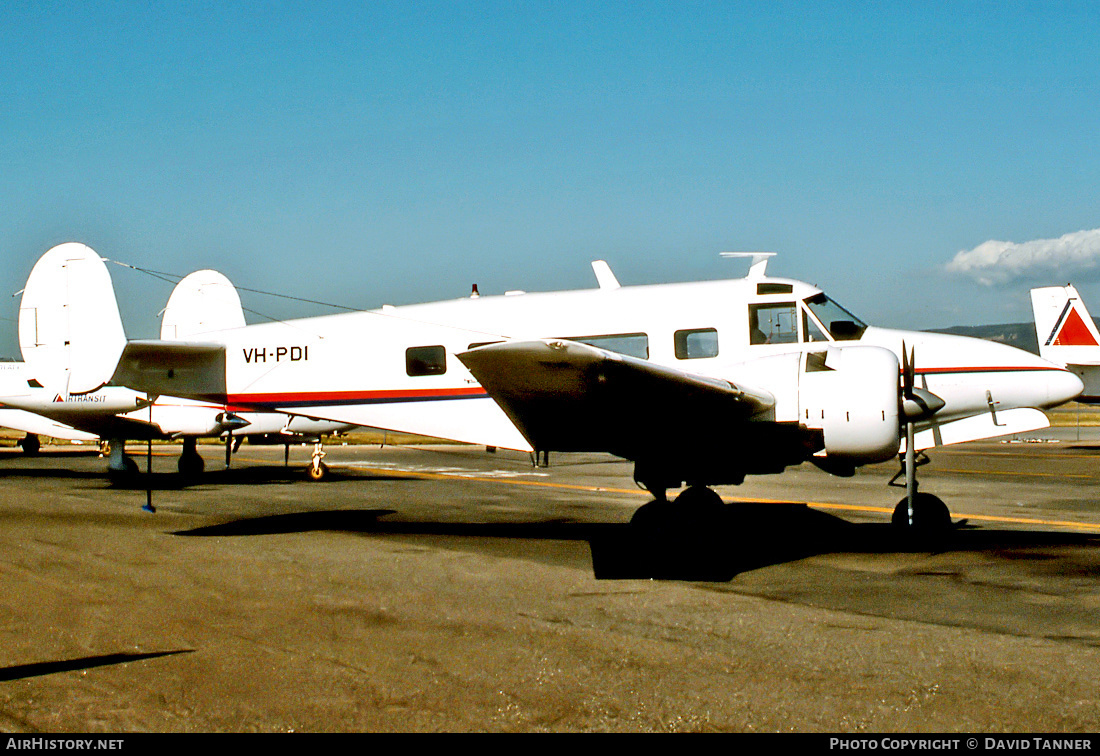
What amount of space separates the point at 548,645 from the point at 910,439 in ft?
19.6

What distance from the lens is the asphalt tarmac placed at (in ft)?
16.8

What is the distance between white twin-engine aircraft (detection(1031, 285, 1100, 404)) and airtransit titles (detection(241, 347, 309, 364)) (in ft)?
71.0

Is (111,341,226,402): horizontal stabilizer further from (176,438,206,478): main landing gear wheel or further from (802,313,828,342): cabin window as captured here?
(176,438,206,478): main landing gear wheel

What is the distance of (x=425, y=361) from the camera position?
1281 cm

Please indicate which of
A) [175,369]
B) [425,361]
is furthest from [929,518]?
[175,369]

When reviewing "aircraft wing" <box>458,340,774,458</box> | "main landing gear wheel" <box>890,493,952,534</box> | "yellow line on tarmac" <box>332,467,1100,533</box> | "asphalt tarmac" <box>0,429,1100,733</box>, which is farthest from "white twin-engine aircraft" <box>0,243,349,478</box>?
"main landing gear wheel" <box>890,493,952,534</box>

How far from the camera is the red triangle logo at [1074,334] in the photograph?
87.2ft

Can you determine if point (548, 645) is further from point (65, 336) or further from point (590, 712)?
point (65, 336)

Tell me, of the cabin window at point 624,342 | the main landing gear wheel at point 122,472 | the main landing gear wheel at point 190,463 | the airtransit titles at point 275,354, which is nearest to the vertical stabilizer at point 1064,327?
the cabin window at point 624,342

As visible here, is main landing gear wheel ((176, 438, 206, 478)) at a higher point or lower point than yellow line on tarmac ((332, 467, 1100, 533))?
higher

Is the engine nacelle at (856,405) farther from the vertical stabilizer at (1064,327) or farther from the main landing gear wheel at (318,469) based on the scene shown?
the vertical stabilizer at (1064,327)

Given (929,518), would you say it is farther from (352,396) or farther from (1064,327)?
(1064,327)

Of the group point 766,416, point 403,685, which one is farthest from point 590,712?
point 766,416

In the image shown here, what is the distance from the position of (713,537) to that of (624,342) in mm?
2914
